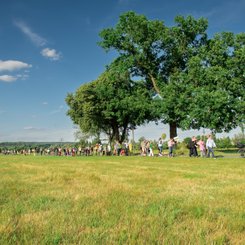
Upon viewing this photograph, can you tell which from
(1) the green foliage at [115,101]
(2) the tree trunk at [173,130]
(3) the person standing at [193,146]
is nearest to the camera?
(3) the person standing at [193,146]

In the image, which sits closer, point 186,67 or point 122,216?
point 122,216

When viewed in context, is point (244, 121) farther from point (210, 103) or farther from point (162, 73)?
point (162, 73)

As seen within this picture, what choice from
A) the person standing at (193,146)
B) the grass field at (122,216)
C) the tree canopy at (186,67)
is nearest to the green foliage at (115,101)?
the tree canopy at (186,67)

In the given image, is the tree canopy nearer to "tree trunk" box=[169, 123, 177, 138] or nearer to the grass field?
"tree trunk" box=[169, 123, 177, 138]

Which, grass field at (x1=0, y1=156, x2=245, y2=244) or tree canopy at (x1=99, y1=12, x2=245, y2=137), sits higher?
tree canopy at (x1=99, y1=12, x2=245, y2=137)

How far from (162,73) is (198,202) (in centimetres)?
3602

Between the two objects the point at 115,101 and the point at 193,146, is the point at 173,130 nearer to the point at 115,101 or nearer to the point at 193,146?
the point at 193,146

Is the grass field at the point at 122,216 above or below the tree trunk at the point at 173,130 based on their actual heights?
below

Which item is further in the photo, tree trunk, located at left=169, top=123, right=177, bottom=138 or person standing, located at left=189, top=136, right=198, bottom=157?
tree trunk, located at left=169, top=123, right=177, bottom=138

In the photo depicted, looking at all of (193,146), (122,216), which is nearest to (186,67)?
(193,146)

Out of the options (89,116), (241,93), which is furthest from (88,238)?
(89,116)

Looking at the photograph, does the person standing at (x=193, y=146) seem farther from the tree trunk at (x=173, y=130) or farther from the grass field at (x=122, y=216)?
the grass field at (x=122, y=216)

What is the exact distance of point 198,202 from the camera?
21.1ft

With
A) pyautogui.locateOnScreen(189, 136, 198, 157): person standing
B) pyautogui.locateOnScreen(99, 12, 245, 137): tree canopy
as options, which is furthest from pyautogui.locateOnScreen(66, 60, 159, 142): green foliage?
pyautogui.locateOnScreen(189, 136, 198, 157): person standing
